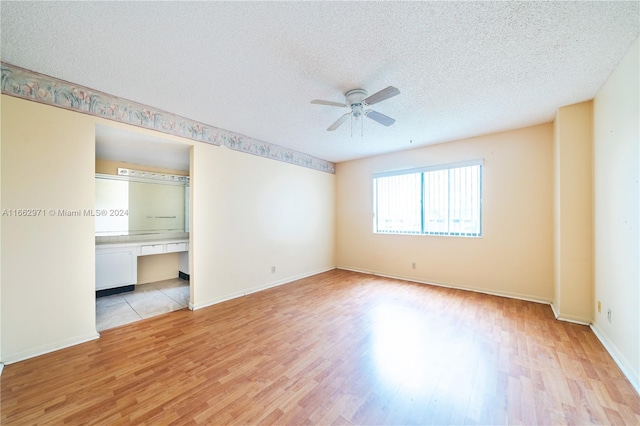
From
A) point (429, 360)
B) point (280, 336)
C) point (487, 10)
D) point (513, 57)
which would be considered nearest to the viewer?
point (487, 10)

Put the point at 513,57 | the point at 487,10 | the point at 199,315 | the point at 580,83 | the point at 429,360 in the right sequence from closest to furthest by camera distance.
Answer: the point at 487,10 < the point at 513,57 < the point at 429,360 < the point at 580,83 < the point at 199,315

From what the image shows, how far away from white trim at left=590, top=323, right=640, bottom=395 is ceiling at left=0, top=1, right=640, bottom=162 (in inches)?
100

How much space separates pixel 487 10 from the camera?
5.10ft

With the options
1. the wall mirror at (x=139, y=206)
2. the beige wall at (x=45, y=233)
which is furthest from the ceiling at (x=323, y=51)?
the wall mirror at (x=139, y=206)

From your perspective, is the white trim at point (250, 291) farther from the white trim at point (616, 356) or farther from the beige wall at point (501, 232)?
the white trim at point (616, 356)

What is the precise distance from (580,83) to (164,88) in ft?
14.1

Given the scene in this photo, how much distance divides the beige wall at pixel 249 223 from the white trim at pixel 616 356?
4188 mm

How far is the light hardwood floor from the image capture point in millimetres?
1571

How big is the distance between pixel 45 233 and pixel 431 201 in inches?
209

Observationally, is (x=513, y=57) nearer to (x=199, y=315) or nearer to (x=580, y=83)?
(x=580, y=83)

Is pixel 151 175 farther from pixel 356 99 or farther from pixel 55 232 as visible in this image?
pixel 356 99

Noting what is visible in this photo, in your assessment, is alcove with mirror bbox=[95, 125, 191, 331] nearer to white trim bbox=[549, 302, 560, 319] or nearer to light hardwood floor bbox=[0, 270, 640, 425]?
light hardwood floor bbox=[0, 270, 640, 425]

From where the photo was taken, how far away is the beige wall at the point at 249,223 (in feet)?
11.5

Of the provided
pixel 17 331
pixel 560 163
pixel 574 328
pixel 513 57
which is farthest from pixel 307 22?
pixel 574 328
